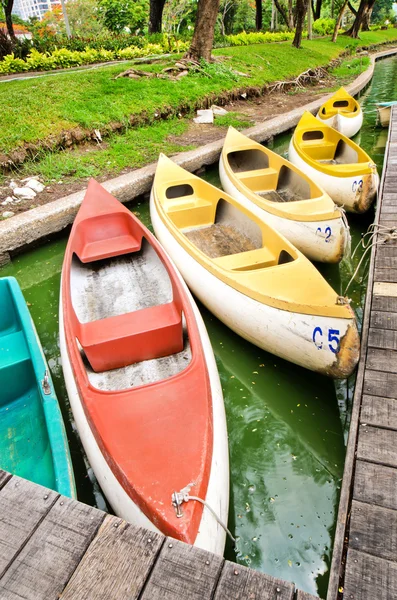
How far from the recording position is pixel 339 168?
5.59m

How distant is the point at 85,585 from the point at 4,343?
7.73 ft

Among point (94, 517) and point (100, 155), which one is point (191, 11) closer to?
point (100, 155)

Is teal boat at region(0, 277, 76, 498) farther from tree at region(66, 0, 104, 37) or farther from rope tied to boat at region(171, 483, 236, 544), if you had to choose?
tree at region(66, 0, 104, 37)

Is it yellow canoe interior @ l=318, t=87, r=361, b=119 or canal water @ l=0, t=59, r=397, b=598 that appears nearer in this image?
canal water @ l=0, t=59, r=397, b=598

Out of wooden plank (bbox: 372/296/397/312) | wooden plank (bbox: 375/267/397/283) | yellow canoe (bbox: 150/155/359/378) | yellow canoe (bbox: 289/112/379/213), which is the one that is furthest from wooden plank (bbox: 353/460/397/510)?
yellow canoe (bbox: 289/112/379/213)

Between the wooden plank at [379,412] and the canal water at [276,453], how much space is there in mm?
405

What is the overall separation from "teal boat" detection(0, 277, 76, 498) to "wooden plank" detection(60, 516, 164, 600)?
891 mm

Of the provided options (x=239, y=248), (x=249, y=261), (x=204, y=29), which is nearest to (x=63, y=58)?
(x=204, y=29)

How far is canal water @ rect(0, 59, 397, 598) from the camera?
2.29 meters

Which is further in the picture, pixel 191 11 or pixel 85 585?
pixel 191 11

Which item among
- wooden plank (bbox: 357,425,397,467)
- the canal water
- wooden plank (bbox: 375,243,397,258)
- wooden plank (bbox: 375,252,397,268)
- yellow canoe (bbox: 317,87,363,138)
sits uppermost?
yellow canoe (bbox: 317,87,363,138)

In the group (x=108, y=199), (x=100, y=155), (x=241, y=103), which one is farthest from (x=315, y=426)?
(x=241, y=103)

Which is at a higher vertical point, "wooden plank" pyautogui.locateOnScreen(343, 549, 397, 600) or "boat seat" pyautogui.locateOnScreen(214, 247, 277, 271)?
"boat seat" pyautogui.locateOnScreen(214, 247, 277, 271)

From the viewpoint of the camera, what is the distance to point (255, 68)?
42.4ft
